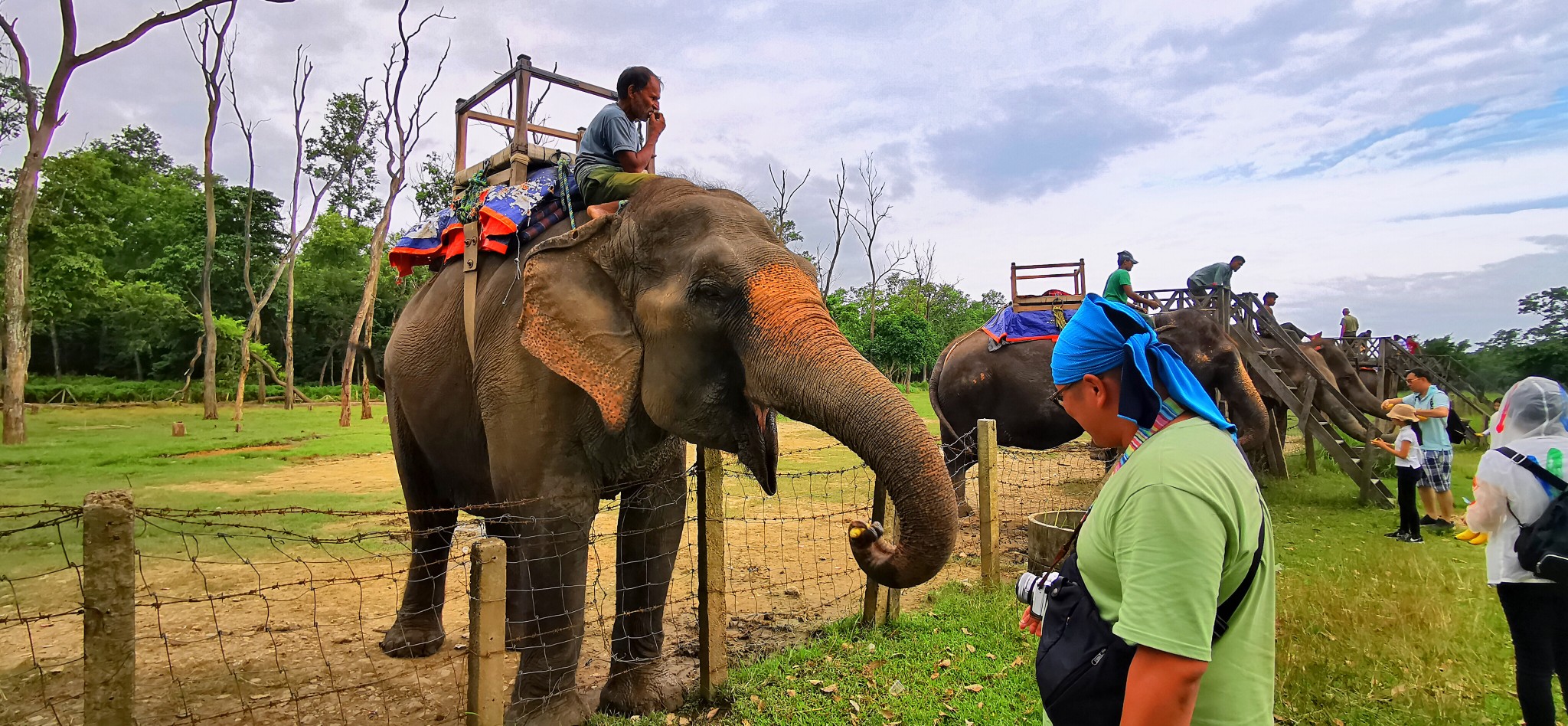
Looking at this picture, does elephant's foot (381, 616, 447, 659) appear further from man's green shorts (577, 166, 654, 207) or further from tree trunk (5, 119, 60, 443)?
tree trunk (5, 119, 60, 443)

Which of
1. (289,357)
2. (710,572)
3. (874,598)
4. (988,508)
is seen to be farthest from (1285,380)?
(289,357)

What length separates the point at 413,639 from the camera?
4965 mm

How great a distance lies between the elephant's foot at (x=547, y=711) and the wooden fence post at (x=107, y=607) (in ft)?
5.23

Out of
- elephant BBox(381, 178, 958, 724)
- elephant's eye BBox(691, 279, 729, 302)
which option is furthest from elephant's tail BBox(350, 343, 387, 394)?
elephant's eye BBox(691, 279, 729, 302)

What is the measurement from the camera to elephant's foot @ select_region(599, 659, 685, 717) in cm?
406

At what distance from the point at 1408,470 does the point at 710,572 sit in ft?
25.7

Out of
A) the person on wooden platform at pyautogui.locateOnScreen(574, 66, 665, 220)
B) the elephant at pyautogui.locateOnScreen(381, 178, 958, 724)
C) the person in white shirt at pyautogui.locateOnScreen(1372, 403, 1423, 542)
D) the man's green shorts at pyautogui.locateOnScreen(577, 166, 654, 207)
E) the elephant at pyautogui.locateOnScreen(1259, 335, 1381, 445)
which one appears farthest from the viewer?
the elephant at pyautogui.locateOnScreen(1259, 335, 1381, 445)

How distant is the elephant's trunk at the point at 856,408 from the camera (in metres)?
2.54

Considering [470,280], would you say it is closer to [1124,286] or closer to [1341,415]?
[1124,286]

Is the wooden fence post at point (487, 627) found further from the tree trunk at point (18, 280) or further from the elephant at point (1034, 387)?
the tree trunk at point (18, 280)

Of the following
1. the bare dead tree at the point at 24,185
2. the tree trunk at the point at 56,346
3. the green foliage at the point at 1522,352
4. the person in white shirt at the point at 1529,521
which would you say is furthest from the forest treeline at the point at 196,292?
the person in white shirt at the point at 1529,521

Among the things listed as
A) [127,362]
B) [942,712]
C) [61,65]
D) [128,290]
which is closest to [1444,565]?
[942,712]

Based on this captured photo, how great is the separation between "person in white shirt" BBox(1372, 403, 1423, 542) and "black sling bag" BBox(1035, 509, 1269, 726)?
8.26m

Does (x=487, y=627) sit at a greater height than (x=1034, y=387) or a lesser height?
lesser
